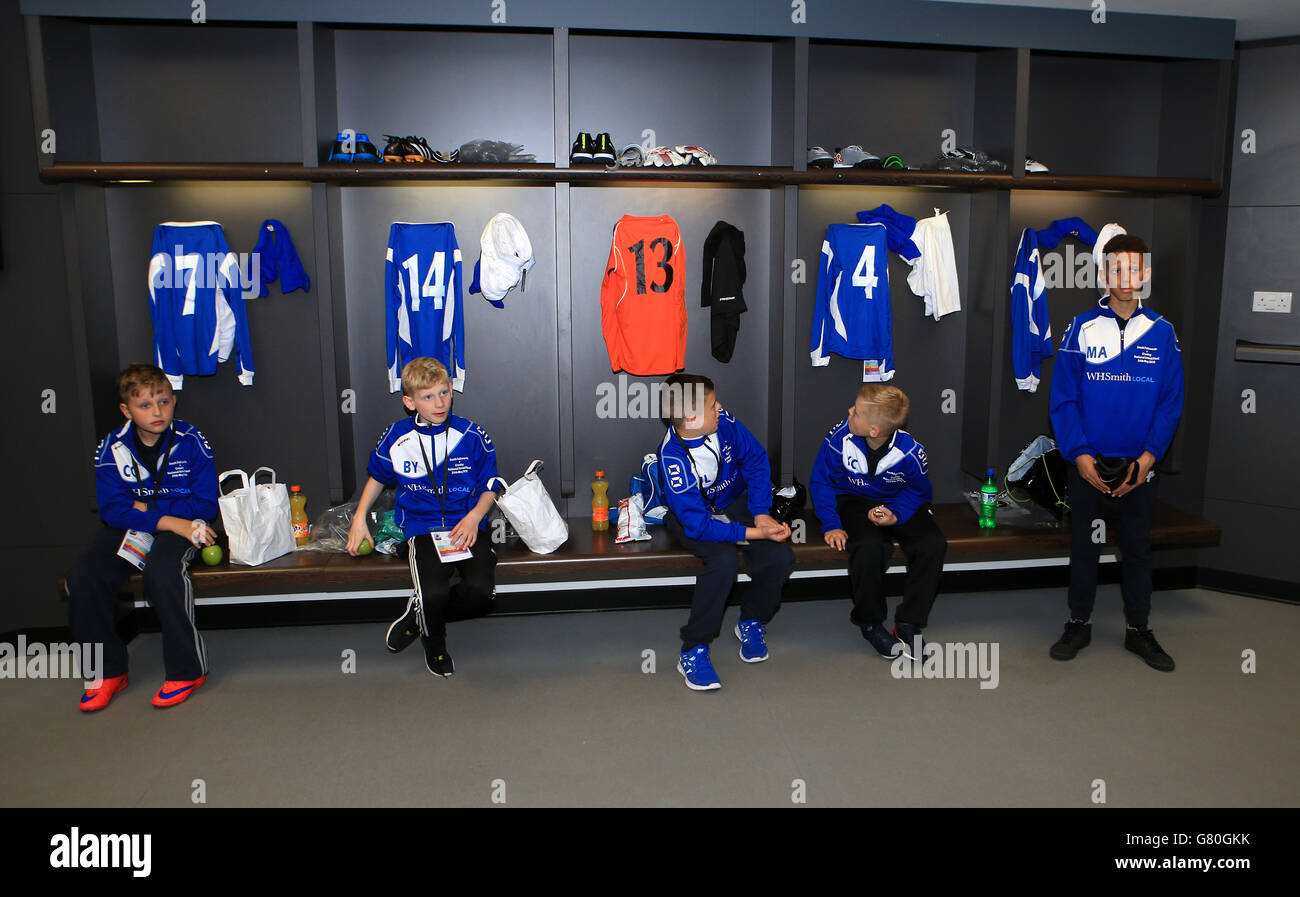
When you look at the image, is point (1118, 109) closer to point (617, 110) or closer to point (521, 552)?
point (617, 110)

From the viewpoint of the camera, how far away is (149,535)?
296cm

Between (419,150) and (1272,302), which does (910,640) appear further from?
(419,150)

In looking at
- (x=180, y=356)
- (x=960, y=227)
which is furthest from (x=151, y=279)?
(x=960, y=227)

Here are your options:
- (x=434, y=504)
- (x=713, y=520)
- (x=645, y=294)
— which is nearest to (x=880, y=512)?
(x=713, y=520)

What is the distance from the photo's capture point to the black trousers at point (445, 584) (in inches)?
114

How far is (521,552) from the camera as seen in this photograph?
321cm

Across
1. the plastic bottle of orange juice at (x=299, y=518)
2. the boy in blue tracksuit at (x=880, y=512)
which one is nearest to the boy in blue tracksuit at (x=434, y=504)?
the plastic bottle of orange juice at (x=299, y=518)

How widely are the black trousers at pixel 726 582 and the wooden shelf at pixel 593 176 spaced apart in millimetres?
1400

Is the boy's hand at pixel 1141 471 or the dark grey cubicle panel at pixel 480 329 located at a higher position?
the dark grey cubicle panel at pixel 480 329

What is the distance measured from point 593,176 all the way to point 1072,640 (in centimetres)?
245

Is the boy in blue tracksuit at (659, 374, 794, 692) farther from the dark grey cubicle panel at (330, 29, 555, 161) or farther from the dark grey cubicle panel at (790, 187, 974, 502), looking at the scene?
the dark grey cubicle panel at (330, 29, 555, 161)

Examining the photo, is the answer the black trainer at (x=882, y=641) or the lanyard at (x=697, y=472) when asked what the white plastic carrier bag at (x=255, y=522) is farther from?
the black trainer at (x=882, y=641)

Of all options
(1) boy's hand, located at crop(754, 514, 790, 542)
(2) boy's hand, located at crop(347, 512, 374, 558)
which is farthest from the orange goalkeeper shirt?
(2) boy's hand, located at crop(347, 512, 374, 558)
